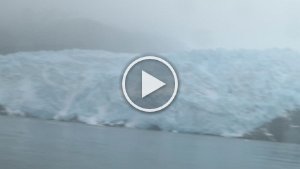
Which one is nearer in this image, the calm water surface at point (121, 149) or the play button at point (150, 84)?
the play button at point (150, 84)

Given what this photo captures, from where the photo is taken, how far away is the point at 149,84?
2197 millimetres

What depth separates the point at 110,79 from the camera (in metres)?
2.35

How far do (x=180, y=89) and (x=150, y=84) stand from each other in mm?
185

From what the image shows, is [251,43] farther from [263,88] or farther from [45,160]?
[45,160]

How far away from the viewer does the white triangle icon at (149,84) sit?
85.4 inches

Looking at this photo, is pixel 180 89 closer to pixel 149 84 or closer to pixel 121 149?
pixel 149 84

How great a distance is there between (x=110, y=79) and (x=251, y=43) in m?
0.81

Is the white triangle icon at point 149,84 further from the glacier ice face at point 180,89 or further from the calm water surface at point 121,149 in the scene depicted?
the calm water surface at point 121,149

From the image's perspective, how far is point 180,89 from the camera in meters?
2.28

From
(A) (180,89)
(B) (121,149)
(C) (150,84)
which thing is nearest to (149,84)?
(C) (150,84)

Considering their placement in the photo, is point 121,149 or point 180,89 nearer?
point 180,89

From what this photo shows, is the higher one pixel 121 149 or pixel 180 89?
pixel 180 89

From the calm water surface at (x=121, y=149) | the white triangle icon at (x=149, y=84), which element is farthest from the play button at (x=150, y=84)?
the calm water surface at (x=121, y=149)

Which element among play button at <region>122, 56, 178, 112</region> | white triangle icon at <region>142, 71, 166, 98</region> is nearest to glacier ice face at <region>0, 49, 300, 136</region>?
play button at <region>122, 56, 178, 112</region>
